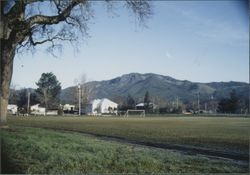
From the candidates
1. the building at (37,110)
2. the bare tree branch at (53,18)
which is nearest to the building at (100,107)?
the building at (37,110)

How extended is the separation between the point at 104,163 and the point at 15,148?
3.25m

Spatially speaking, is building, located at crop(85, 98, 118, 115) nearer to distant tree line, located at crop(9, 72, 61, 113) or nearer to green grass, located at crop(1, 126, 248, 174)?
distant tree line, located at crop(9, 72, 61, 113)

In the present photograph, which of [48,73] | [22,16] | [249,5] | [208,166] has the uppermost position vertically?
[48,73]

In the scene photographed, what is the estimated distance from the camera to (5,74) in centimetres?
1775

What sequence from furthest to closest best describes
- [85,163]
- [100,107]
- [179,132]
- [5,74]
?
[100,107]
[179,132]
[5,74]
[85,163]

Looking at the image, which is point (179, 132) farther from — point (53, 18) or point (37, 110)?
point (37, 110)

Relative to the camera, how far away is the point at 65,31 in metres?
20.8

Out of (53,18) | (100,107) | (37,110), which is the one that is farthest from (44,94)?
(53,18)

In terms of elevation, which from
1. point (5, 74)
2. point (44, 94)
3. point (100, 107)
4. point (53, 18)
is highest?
point (44, 94)

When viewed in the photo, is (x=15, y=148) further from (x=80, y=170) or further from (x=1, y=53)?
(x=1, y=53)

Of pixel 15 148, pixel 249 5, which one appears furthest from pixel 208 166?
pixel 15 148

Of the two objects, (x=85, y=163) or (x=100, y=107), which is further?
(x=100, y=107)

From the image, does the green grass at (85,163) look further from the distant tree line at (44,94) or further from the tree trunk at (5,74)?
the distant tree line at (44,94)

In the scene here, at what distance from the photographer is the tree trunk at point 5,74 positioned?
57.1 feet
